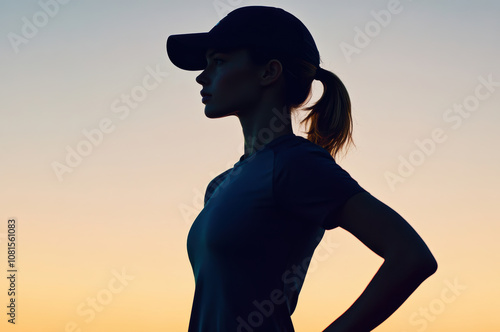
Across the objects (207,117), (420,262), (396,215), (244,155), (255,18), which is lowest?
(420,262)

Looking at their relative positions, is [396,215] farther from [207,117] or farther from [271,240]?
[207,117]

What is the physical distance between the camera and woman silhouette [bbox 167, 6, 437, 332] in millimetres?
2078

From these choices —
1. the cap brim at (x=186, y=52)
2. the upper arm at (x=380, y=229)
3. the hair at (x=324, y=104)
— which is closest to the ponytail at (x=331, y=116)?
the hair at (x=324, y=104)

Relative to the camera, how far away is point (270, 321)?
7.52ft

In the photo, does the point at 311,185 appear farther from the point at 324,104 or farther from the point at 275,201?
the point at 324,104

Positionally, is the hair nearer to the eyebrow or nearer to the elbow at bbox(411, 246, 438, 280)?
the eyebrow

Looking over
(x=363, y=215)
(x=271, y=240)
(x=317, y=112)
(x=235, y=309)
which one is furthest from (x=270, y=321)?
(x=317, y=112)

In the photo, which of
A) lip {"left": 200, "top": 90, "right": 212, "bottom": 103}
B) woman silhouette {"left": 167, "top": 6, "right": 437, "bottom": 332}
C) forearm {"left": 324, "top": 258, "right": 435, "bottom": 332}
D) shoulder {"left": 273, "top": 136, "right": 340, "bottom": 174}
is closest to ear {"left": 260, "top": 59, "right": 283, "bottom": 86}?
woman silhouette {"left": 167, "top": 6, "right": 437, "bottom": 332}

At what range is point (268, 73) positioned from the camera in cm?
274

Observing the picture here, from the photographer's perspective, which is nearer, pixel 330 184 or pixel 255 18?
pixel 330 184

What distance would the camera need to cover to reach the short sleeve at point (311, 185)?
2.17 metres

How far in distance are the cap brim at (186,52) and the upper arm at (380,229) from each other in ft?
3.49

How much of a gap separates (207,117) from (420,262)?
1118 mm

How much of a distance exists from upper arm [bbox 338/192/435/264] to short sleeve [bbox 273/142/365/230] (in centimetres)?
4
